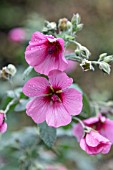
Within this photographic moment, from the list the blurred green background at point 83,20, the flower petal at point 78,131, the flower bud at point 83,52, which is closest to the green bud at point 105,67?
the flower bud at point 83,52

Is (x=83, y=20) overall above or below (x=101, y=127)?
above

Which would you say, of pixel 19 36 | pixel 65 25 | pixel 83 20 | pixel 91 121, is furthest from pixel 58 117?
pixel 83 20

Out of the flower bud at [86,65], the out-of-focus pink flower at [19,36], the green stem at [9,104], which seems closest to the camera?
the flower bud at [86,65]

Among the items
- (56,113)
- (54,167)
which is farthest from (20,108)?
(54,167)

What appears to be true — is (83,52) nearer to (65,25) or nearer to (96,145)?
(65,25)

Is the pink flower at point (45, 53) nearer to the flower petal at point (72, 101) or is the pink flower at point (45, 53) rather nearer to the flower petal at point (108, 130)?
the flower petal at point (72, 101)

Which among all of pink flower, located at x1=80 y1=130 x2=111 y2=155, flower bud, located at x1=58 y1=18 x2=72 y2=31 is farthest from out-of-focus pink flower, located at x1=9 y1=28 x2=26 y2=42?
pink flower, located at x1=80 y1=130 x2=111 y2=155
